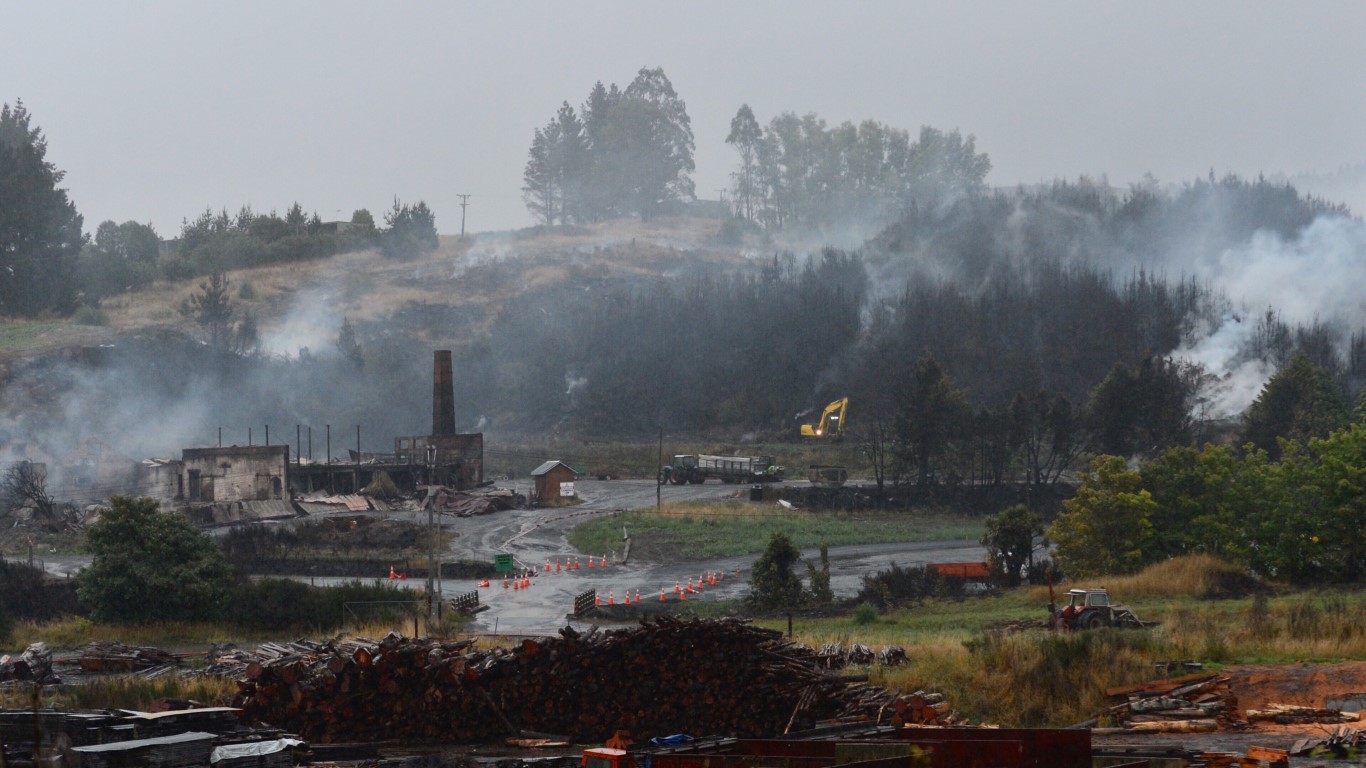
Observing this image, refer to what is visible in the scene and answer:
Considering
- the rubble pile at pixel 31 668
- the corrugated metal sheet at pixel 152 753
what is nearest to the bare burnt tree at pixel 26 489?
the rubble pile at pixel 31 668

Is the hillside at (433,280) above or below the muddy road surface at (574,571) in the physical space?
above

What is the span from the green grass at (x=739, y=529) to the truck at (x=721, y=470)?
27.2 ft

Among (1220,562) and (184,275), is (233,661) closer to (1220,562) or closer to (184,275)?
(1220,562)

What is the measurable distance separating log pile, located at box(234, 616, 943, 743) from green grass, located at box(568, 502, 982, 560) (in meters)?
26.2

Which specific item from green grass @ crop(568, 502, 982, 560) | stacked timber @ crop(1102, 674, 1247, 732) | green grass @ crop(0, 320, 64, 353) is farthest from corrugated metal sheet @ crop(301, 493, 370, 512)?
stacked timber @ crop(1102, 674, 1247, 732)

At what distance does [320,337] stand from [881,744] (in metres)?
91.9

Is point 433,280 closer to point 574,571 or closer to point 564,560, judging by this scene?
point 564,560

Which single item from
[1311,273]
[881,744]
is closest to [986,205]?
[1311,273]

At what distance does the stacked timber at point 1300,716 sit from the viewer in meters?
16.2

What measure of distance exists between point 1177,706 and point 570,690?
25.8 feet

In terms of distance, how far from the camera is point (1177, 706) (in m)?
17.3

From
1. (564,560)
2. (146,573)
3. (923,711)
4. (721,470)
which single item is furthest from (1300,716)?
(721,470)

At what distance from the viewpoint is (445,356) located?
65875 mm

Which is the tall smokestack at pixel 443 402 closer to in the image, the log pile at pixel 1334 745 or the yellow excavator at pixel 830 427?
the yellow excavator at pixel 830 427
